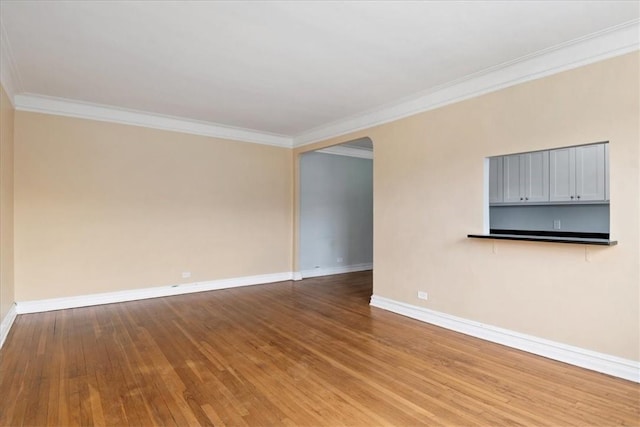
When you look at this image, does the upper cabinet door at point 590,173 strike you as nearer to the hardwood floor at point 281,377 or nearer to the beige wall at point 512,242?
the beige wall at point 512,242

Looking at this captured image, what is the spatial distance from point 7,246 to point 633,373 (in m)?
6.13

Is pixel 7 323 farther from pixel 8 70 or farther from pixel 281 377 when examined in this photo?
pixel 281 377

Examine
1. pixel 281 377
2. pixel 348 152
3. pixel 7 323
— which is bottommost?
pixel 281 377

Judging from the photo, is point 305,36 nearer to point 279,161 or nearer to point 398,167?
point 398,167

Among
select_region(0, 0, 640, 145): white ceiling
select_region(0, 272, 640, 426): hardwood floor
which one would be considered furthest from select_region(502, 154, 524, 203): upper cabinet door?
select_region(0, 272, 640, 426): hardwood floor

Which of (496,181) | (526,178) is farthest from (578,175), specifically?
(496,181)

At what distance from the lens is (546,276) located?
3158 millimetres

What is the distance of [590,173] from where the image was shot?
14.4 ft

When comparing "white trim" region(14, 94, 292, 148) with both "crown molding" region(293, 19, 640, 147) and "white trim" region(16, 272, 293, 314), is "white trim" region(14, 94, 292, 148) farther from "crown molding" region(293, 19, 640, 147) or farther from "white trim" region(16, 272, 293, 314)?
"white trim" region(16, 272, 293, 314)

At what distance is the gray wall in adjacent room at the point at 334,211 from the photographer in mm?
7047

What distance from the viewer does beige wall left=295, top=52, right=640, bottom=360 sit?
272cm

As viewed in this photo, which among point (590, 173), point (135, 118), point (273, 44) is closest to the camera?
point (273, 44)

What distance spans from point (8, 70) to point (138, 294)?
3.20 meters

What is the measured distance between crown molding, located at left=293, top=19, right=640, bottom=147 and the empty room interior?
0.02 m
